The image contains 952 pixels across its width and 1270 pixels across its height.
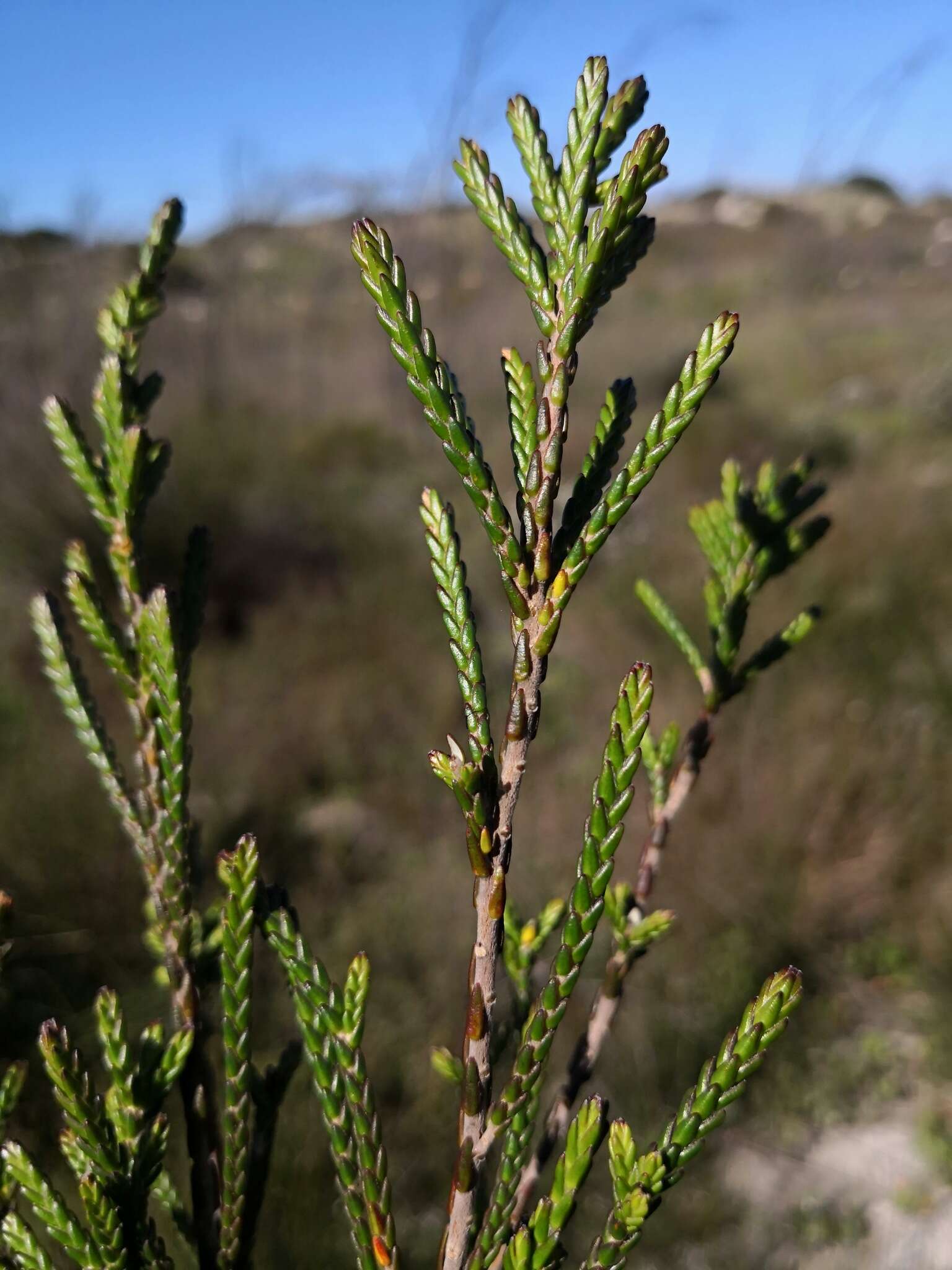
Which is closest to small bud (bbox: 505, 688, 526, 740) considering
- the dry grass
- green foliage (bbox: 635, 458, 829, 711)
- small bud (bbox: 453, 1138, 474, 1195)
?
small bud (bbox: 453, 1138, 474, 1195)

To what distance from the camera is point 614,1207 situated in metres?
0.64

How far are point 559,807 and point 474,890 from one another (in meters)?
4.10

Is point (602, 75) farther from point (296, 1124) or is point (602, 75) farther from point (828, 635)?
point (828, 635)

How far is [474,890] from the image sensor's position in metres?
0.58

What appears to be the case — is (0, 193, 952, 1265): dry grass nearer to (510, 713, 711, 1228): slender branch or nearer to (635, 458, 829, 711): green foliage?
(510, 713, 711, 1228): slender branch

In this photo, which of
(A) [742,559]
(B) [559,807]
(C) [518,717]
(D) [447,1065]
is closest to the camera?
(C) [518,717]

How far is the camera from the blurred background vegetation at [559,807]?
127 inches

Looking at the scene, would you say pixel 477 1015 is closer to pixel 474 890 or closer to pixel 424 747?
pixel 474 890

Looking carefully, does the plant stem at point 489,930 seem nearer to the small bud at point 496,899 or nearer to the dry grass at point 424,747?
the small bud at point 496,899

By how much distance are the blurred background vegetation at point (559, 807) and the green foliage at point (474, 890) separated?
0.23 meters

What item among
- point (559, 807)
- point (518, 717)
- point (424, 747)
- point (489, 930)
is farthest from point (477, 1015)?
point (424, 747)

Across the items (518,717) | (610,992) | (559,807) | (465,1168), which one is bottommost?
(465,1168)

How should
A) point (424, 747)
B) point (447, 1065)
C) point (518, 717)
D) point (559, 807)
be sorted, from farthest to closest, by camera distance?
point (424, 747) → point (559, 807) → point (447, 1065) → point (518, 717)

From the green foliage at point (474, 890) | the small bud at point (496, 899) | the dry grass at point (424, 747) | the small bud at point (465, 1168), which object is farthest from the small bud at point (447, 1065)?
the dry grass at point (424, 747)
